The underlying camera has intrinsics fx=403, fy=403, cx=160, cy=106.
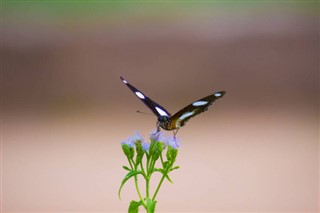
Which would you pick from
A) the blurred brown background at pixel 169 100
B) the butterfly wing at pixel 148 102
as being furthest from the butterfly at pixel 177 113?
the blurred brown background at pixel 169 100

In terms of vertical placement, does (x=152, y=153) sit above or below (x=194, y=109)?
below

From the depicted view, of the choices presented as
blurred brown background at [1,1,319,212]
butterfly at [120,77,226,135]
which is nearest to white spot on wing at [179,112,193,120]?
butterfly at [120,77,226,135]

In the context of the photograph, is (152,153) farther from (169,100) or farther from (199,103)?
(169,100)

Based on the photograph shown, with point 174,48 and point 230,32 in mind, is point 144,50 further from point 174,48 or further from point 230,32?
point 230,32

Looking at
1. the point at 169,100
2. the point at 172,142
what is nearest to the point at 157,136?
the point at 172,142

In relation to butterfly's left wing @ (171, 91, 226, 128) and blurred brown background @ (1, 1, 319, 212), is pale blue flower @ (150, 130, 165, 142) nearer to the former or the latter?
butterfly's left wing @ (171, 91, 226, 128)

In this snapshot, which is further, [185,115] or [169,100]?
[169,100]
